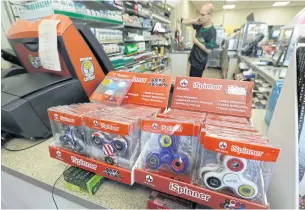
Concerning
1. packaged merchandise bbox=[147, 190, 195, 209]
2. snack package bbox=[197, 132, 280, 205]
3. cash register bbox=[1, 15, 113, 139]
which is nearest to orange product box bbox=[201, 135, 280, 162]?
snack package bbox=[197, 132, 280, 205]

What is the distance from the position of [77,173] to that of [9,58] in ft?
3.27

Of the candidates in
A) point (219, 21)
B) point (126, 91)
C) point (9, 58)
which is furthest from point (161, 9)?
point (219, 21)

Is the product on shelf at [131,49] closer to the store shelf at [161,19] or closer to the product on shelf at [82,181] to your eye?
the store shelf at [161,19]

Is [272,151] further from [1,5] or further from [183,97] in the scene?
[1,5]

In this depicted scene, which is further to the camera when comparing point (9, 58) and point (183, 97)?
point (9, 58)

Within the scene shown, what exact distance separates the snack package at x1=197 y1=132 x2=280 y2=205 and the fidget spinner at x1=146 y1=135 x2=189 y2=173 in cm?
6

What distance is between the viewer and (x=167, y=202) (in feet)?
1.36

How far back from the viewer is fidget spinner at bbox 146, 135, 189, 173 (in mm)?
398

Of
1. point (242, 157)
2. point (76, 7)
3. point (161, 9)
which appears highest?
point (161, 9)

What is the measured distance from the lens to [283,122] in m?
0.44

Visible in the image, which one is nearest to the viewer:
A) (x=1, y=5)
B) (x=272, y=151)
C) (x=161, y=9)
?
(x=272, y=151)

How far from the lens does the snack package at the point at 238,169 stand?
0.32 m

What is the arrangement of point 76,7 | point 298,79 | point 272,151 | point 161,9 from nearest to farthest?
1. point 272,151
2. point 298,79
3. point 76,7
4. point 161,9

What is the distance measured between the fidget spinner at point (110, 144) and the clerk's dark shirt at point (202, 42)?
5.75 feet
